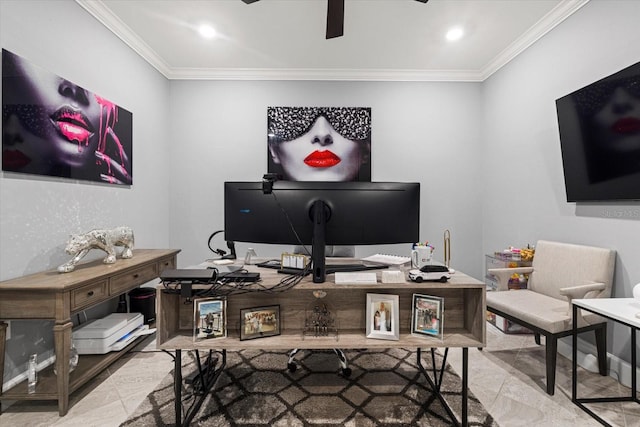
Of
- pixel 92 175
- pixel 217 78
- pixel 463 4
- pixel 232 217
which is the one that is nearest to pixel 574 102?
pixel 463 4

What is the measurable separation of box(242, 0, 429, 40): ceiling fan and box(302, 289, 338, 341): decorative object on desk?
71.2 inches

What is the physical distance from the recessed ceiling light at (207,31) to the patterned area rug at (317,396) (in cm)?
294

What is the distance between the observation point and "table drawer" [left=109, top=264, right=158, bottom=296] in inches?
80.6

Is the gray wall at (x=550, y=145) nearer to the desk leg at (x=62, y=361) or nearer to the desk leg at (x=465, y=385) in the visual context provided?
the desk leg at (x=465, y=385)

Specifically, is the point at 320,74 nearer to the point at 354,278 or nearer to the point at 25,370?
the point at 354,278

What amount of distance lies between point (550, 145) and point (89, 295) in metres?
3.78

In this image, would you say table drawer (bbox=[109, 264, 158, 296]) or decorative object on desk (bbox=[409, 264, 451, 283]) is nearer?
decorative object on desk (bbox=[409, 264, 451, 283])

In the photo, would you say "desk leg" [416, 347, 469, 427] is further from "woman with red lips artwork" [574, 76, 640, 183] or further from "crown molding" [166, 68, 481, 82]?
"crown molding" [166, 68, 481, 82]

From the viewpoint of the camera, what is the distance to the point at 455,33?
9.36ft

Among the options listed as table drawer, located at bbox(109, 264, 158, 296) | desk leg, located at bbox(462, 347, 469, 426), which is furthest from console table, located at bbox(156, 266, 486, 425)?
table drawer, located at bbox(109, 264, 158, 296)

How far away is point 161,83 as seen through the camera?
351 centimetres

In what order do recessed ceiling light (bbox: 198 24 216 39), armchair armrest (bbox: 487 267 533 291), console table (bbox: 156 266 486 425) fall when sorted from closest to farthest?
console table (bbox: 156 266 486 425) → armchair armrest (bbox: 487 267 533 291) → recessed ceiling light (bbox: 198 24 216 39)

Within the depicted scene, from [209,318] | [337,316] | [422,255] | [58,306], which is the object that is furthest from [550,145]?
[58,306]

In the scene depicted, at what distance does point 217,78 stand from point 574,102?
3608 millimetres
